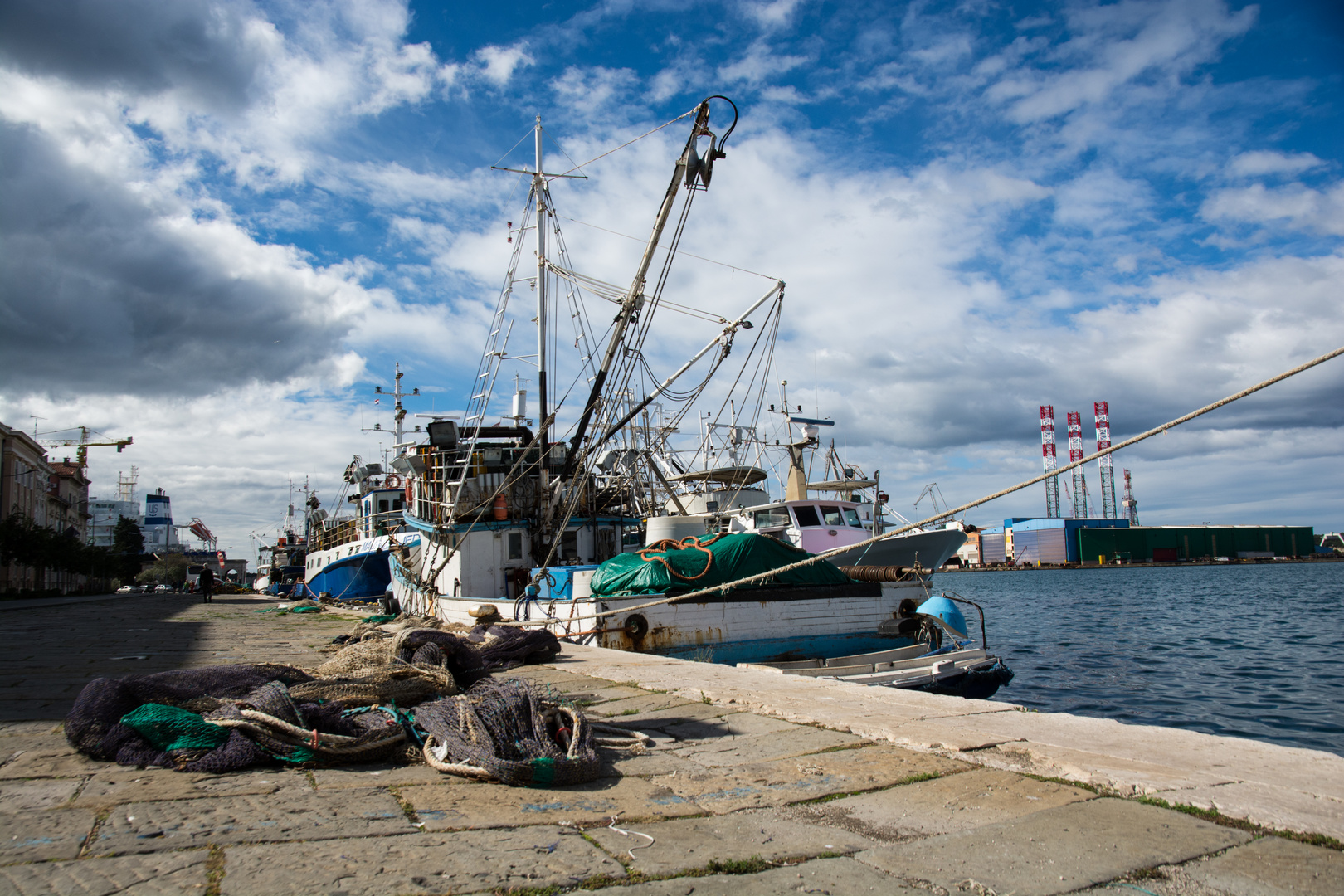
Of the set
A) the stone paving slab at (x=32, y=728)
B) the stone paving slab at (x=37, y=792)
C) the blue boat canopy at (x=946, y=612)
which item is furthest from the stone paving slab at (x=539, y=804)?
the blue boat canopy at (x=946, y=612)

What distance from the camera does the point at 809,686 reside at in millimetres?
6938

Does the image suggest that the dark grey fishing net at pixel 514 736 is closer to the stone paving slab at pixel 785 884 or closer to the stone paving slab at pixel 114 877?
the stone paving slab at pixel 785 884

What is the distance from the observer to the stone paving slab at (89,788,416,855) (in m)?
2.91

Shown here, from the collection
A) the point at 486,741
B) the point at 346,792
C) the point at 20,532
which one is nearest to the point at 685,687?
the point at 486,741

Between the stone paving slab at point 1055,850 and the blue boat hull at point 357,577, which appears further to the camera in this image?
the blue boat hull at point 357,577

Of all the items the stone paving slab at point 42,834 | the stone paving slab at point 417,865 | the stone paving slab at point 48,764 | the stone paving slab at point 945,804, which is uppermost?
the stone paving slab at point 42,834

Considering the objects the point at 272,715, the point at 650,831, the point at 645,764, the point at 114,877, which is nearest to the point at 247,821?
the point at 114,877

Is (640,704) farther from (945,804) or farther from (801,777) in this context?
(945,804)

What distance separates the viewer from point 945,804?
3465 mm

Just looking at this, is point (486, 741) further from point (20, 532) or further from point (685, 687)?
point (20, 532)

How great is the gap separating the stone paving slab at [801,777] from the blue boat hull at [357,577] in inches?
1002

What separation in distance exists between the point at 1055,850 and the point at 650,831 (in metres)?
1.56

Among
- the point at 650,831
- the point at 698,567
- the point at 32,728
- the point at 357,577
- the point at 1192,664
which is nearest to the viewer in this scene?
the point at 650,831

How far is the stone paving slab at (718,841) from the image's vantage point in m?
2.86
